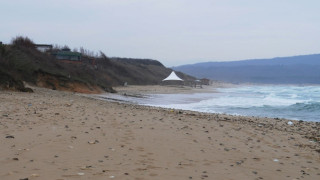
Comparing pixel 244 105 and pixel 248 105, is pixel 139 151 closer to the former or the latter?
pixel 244 105

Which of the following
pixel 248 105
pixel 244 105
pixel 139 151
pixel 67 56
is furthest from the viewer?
pixel 67 56

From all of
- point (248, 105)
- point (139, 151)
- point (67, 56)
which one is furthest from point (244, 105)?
point (67, 56)

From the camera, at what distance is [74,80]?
2369cm

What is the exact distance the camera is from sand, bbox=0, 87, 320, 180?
13.2 feet

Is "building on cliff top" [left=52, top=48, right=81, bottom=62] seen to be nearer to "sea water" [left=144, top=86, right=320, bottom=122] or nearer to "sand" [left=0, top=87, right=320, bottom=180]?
"sea water" [left=144, top=86, right=320, bottom=122]

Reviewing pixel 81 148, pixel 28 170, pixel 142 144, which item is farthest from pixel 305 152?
pixel 28 170

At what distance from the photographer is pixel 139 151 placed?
5016 millimetres

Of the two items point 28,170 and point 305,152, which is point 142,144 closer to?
point 28,170

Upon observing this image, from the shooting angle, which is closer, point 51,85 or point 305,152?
point 305,152

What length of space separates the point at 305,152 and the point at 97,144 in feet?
12.0

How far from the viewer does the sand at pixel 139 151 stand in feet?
13.2

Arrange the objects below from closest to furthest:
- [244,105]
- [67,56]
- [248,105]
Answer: [244,105] → [248,105] → [67,56]

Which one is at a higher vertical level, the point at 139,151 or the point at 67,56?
the point at 67,56

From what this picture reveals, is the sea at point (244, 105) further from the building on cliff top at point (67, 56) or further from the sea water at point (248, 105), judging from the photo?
the building on cliff top at point (67, 56)
